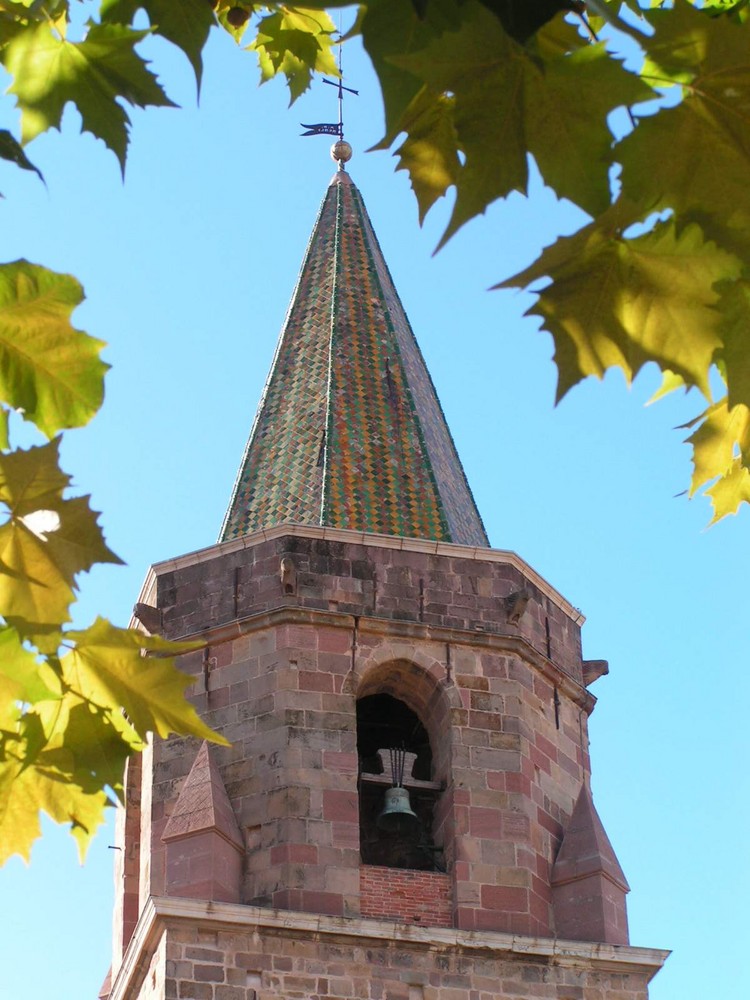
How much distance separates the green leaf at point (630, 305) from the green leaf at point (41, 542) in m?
1.12

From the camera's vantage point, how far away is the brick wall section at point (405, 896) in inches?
772

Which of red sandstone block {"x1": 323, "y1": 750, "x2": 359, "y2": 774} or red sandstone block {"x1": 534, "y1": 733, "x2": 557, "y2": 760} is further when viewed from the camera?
red sandstone block {"x1": 534, "y1": 733, "x2": 557, "y2": 760}

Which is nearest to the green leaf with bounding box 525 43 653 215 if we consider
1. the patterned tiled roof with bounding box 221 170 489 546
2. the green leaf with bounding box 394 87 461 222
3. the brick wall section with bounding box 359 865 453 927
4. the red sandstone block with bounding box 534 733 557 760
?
the green leaf with bounding box 394 87 461 222

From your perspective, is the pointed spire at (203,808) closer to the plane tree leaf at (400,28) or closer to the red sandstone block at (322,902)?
the red sandstone block at (322,902)

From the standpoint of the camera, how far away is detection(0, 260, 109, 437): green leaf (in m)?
4.55

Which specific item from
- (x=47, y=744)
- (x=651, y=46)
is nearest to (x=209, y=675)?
(x=47, y=744)

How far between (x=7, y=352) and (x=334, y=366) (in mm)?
20234

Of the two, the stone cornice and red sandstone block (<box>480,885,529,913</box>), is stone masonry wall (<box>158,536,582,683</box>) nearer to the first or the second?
the stone cornice

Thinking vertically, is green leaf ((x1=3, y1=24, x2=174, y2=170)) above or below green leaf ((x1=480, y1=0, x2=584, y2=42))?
above

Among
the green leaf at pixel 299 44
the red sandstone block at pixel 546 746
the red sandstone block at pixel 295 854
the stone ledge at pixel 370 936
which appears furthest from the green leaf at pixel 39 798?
the red sandstone block at pixel 546 746

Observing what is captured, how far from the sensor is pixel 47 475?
177 inches

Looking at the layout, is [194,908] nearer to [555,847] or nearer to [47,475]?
[555,847]

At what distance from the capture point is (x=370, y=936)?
62.8ft

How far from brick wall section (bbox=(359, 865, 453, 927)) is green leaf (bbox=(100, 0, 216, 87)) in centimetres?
1567
